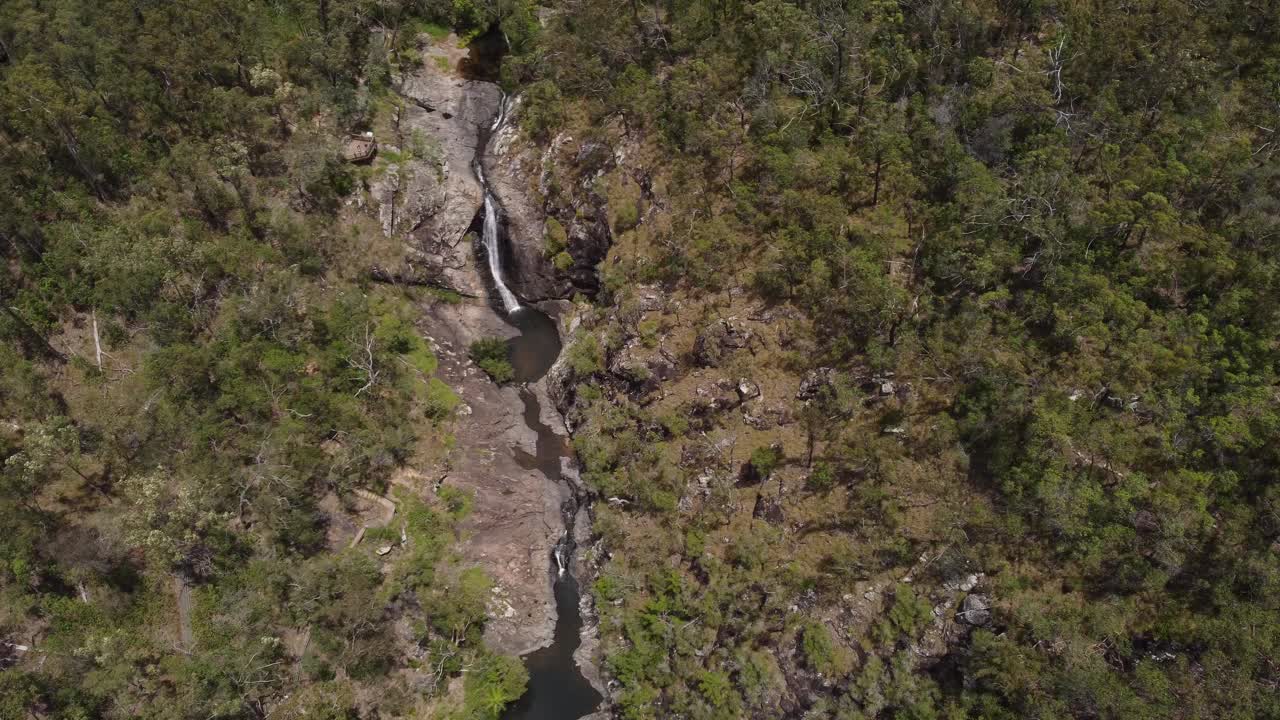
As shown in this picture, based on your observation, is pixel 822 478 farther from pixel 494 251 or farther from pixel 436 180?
pixel 436 180

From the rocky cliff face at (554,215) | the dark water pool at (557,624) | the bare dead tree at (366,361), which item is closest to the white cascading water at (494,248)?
the rocky cliff face at (554,215)

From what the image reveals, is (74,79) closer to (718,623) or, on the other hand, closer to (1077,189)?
(718,623)

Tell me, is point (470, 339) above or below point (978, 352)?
below

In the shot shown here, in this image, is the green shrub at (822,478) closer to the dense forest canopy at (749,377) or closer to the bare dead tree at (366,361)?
the dense forest canopy at (749,377)

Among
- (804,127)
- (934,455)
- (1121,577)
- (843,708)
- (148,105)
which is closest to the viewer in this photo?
(1121,577)

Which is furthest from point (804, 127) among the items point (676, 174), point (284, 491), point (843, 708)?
point (284, 491)

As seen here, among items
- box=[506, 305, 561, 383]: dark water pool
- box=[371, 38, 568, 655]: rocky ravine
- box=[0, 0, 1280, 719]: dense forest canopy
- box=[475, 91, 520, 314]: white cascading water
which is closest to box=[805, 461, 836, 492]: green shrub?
box=[0, 0, 1280, 719]: dense forest canopy

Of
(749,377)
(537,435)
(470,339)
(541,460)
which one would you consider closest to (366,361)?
(470,339)
